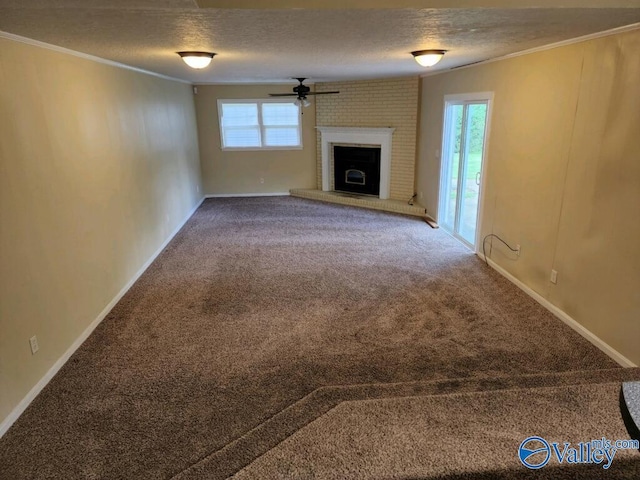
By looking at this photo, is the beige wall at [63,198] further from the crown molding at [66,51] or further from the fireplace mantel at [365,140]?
the fireplace mantel at [365,140]

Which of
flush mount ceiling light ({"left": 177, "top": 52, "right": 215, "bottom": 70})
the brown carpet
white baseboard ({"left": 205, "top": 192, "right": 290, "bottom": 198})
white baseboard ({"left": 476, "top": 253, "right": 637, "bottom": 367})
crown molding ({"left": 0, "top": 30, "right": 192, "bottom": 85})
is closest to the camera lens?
the brown carpet

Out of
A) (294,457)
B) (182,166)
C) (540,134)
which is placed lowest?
(294,457)

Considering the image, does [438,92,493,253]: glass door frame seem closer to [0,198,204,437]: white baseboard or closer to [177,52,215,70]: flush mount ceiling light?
[177,52,215,70]: flush mount ceiling light

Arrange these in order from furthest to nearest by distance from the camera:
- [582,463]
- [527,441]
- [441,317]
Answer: [441,317] → [527,441] → [582,463]

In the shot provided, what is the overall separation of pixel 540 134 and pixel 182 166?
5.38m

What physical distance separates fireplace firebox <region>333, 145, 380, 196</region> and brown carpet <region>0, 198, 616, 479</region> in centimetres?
285

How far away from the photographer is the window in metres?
8.48

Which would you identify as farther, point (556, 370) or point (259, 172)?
point (259, 172)

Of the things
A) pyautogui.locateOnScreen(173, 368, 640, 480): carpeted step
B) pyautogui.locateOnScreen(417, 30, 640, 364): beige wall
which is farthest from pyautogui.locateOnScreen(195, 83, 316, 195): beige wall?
Result: pyautogui.locateOnScreen(173, 368, 640, 480): carpeted step

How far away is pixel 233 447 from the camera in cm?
176

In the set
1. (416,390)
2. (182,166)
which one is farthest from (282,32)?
(182,166)

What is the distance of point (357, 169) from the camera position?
824 cm

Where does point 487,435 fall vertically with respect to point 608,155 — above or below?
below

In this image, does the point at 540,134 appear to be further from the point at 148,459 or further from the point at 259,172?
the point at 259,172
